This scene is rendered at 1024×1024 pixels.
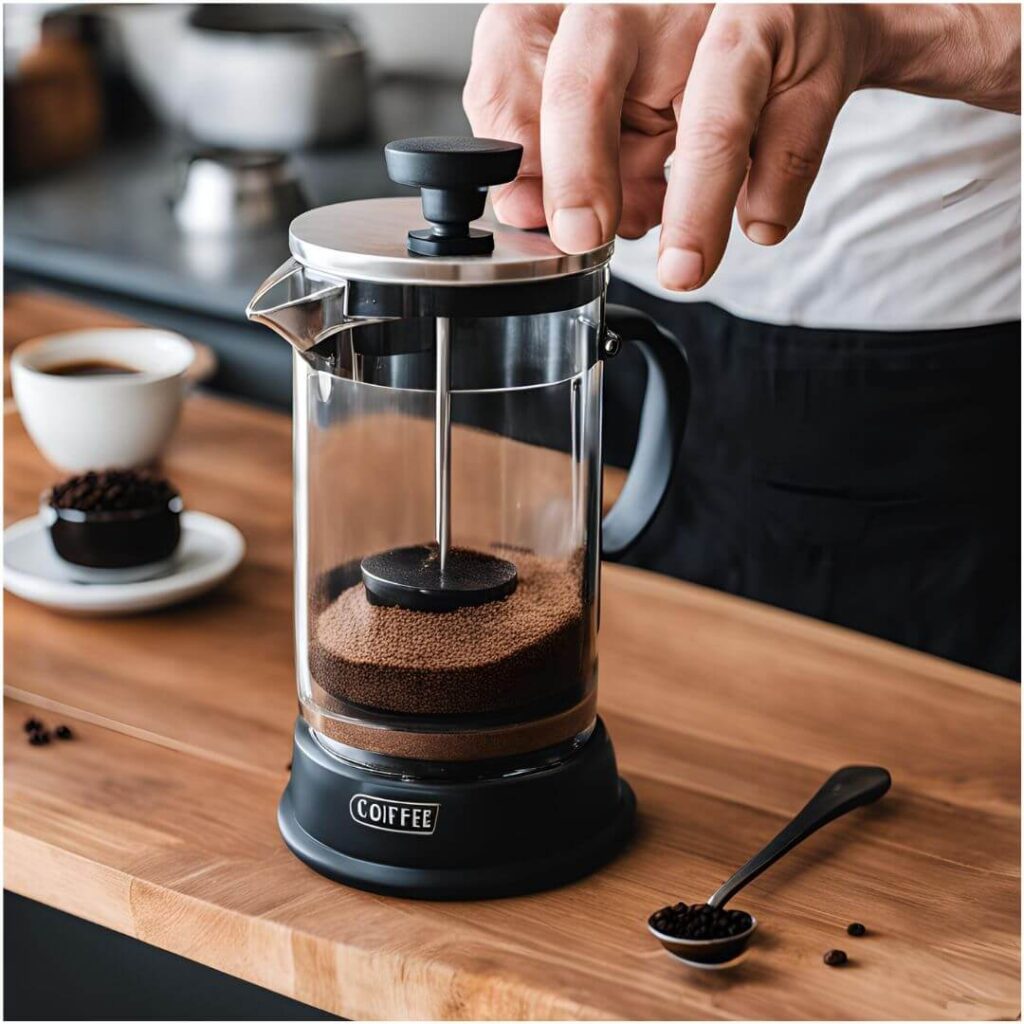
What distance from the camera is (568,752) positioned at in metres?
0.82

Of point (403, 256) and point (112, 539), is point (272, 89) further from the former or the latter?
point (403, 256)

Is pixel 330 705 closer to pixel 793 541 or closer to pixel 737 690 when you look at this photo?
pixel 737 690

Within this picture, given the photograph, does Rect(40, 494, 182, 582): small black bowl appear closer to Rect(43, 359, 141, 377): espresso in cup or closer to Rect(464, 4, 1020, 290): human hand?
Rect(43, 359, 141, 377): espresso in cup

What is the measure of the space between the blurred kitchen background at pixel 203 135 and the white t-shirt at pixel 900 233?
88 cm

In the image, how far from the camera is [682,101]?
0.81m

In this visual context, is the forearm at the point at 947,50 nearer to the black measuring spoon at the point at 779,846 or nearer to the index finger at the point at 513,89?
the index finger at the point at 513,89

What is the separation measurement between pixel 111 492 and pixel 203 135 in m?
1.54

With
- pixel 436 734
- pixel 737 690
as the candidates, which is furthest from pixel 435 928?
pixel 737 690

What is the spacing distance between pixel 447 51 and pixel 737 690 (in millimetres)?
1870

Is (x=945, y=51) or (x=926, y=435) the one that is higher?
(x=945, y=51)

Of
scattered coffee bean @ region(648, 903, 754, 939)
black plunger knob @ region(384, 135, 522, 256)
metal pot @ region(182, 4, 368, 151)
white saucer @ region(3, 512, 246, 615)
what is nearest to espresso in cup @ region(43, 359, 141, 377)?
white saucer @ region(3, 512, 246, 615)

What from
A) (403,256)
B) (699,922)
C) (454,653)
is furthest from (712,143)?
(699,922)

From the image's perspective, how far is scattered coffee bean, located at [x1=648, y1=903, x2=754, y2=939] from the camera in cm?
74

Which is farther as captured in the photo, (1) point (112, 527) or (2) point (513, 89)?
(1) point (112, 527)
